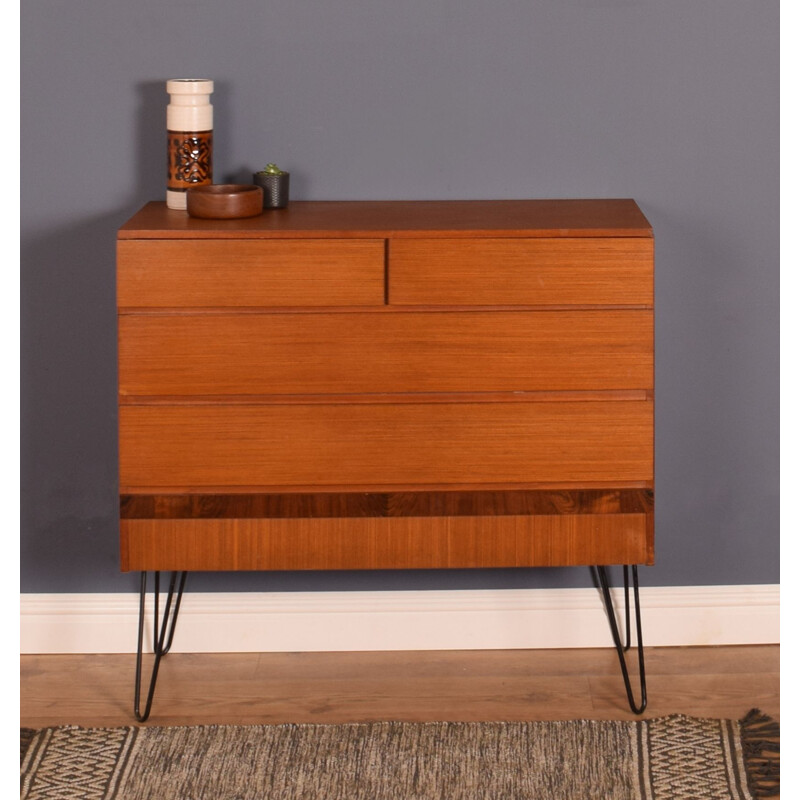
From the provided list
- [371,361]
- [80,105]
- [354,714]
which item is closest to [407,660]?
→ [354,714]

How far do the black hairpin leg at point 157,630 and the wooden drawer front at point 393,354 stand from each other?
1.70 ft

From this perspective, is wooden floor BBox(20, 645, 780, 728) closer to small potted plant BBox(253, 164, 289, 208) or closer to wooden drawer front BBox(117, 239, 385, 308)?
wooden drawer front BBox(117, 239, 385, 308)

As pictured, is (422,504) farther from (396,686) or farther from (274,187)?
(274,187)

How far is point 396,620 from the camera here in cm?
280

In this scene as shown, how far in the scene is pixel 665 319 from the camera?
2.69m

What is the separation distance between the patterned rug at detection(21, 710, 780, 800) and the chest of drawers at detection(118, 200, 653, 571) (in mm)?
364

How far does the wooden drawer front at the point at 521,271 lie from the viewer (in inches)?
89.9

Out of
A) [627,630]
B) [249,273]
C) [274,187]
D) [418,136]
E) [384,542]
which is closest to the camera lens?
[249,273]

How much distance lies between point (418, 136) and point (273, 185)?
14.2 inches

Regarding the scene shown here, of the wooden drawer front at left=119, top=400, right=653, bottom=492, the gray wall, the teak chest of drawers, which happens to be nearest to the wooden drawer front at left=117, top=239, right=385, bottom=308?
the teak chest of drawers

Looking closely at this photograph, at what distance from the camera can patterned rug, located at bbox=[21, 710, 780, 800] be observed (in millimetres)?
2242

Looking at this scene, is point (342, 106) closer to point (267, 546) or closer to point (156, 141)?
point (156, 141)

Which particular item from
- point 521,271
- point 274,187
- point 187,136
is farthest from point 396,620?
point 187,136

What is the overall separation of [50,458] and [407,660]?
97cm
